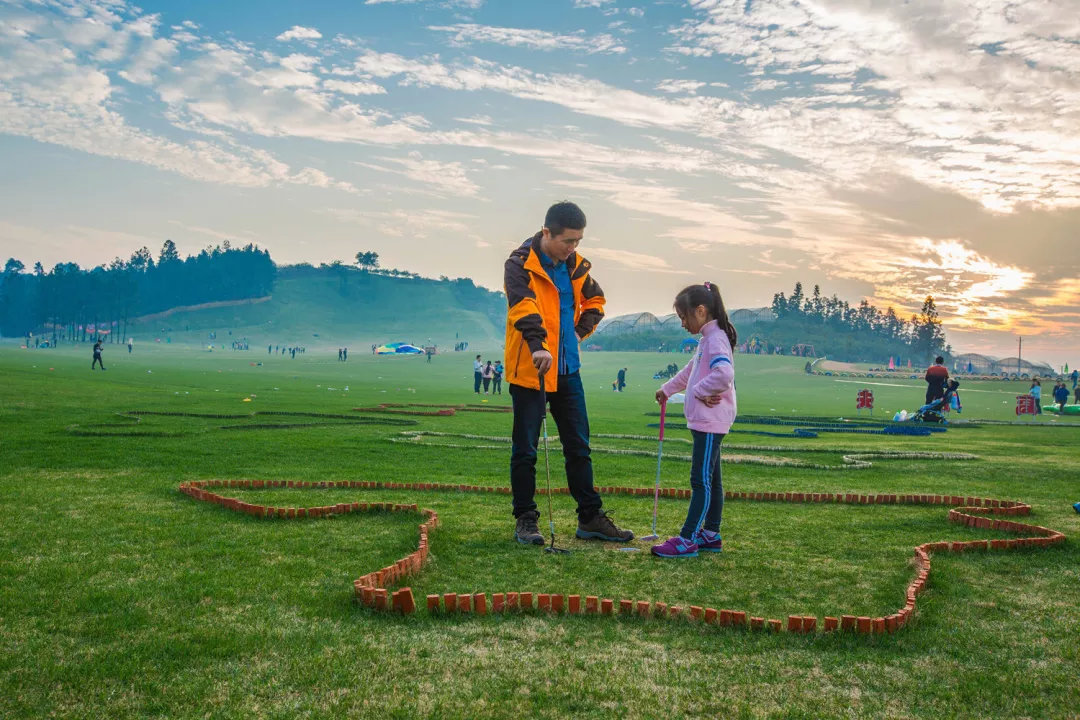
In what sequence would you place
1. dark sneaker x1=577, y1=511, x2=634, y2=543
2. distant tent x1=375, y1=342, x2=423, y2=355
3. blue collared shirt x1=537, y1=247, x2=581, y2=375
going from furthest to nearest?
distant tent x1=375, y1=342, x2=423, y2=355 < blue collared shirt x1=537, y1=247, x2=581, y2=375 < dark sneaker x1=577, y1=511, x2=634, y2=543

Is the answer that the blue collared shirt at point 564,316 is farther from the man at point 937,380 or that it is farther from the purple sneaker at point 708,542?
the man at point 937,380

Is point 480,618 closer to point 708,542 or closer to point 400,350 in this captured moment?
point 708,542

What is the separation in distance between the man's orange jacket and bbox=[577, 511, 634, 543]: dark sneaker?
1.21m

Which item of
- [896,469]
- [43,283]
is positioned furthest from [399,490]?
[43,283]

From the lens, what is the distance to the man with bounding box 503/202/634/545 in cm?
748

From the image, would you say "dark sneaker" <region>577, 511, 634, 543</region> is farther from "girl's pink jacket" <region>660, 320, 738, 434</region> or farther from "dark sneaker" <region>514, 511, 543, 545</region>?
"girl's pink jacket" <region>660, 320, 738, 434</region>

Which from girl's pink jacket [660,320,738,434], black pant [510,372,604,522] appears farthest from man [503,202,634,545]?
girl's pink jacket [660,320,738,434]

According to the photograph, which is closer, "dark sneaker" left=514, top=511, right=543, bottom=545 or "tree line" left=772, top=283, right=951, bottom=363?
"dark sneaker" left=514, top=511, right=543, bottom=545

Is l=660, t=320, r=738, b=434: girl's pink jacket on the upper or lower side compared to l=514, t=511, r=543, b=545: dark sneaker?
upper

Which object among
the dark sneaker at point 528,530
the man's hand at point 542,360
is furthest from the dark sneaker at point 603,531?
the man's hand at point 542,360

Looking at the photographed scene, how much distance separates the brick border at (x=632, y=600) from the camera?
5.08m

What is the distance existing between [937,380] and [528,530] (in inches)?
1103

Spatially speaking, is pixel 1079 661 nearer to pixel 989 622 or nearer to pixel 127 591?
pixel 989 622

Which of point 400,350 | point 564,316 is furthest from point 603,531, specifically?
point 400,350
